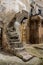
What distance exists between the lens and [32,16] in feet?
44.4

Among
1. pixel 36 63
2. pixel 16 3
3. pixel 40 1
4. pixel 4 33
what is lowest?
pixel 36 63

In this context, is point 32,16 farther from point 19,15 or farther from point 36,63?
point 36,63

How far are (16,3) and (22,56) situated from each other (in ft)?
20.5

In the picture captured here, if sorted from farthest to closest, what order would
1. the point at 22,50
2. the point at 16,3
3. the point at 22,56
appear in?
the point at 16,3
the point at 22,50
the point at 22,56

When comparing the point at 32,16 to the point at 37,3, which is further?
the point at 37,3

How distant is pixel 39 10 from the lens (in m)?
15.3

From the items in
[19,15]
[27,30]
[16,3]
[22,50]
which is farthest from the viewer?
[27,30]

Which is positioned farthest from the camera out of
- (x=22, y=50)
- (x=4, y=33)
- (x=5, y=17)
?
(x=5, y=17)

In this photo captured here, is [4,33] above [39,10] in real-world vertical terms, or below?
below

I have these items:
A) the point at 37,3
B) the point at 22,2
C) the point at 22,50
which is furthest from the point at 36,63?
the point at 37,3

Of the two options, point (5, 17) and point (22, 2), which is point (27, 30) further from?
point (5, 17)

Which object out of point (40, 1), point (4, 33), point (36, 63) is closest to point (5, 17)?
point (4, 33)

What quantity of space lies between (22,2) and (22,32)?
111 inches

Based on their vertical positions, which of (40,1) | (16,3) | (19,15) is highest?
(40,1)
